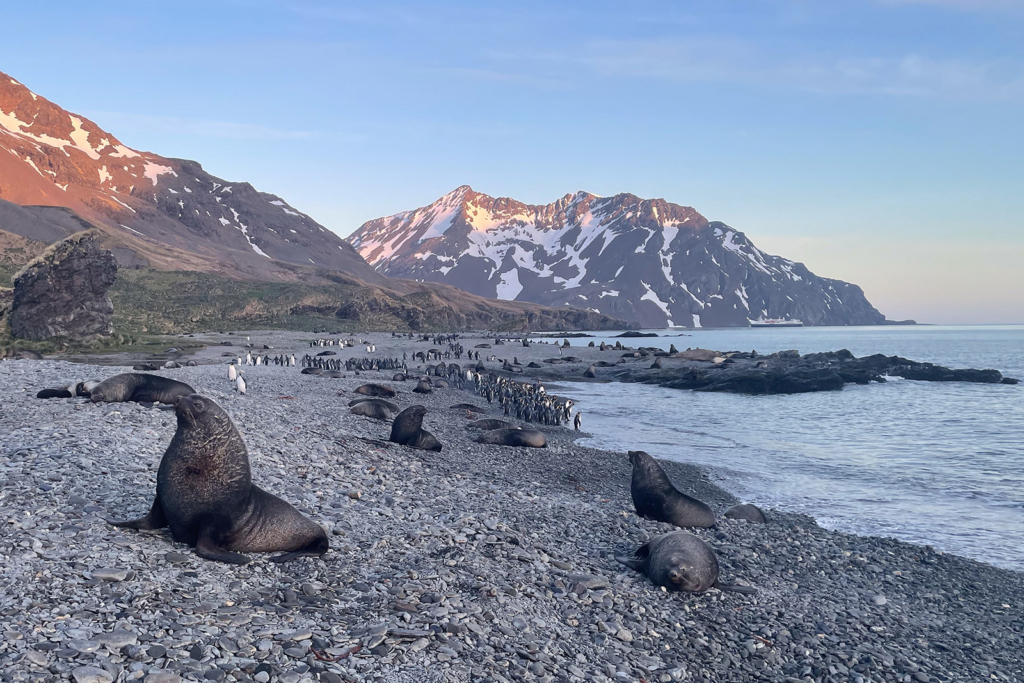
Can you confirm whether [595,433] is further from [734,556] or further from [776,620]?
[776,620]

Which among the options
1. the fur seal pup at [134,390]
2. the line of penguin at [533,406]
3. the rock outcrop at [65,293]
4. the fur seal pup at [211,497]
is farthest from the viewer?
the rock outcrop at [65,293]

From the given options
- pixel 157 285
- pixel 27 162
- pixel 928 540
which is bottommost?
pixel 928 540

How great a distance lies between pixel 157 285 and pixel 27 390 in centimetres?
6846

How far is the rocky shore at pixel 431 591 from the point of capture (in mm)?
5117

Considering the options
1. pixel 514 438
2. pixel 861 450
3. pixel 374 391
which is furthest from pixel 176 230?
pixel 861 450

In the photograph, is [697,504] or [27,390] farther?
[27,390]

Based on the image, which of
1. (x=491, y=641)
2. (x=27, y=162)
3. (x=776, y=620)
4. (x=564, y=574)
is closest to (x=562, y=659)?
(x=491, y=641)

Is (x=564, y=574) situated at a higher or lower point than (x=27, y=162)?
lower

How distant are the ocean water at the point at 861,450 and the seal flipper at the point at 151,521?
37.3 feet

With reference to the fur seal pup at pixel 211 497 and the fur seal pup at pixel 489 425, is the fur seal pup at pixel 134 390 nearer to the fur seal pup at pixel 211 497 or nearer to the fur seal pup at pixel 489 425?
the fur seal pup at pixel 489 425

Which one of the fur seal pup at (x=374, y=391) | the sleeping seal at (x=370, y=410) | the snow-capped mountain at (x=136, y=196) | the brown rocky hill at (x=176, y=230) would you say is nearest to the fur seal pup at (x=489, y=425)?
the sleeping seal at (x=370, y=410)

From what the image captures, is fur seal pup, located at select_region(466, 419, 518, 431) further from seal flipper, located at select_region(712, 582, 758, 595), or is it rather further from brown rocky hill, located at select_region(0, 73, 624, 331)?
brown rocky hill, located at select_region(0, 73, 624, 331)

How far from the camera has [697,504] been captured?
11516mm

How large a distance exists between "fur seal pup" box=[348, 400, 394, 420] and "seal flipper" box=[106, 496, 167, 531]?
11.7 metres
